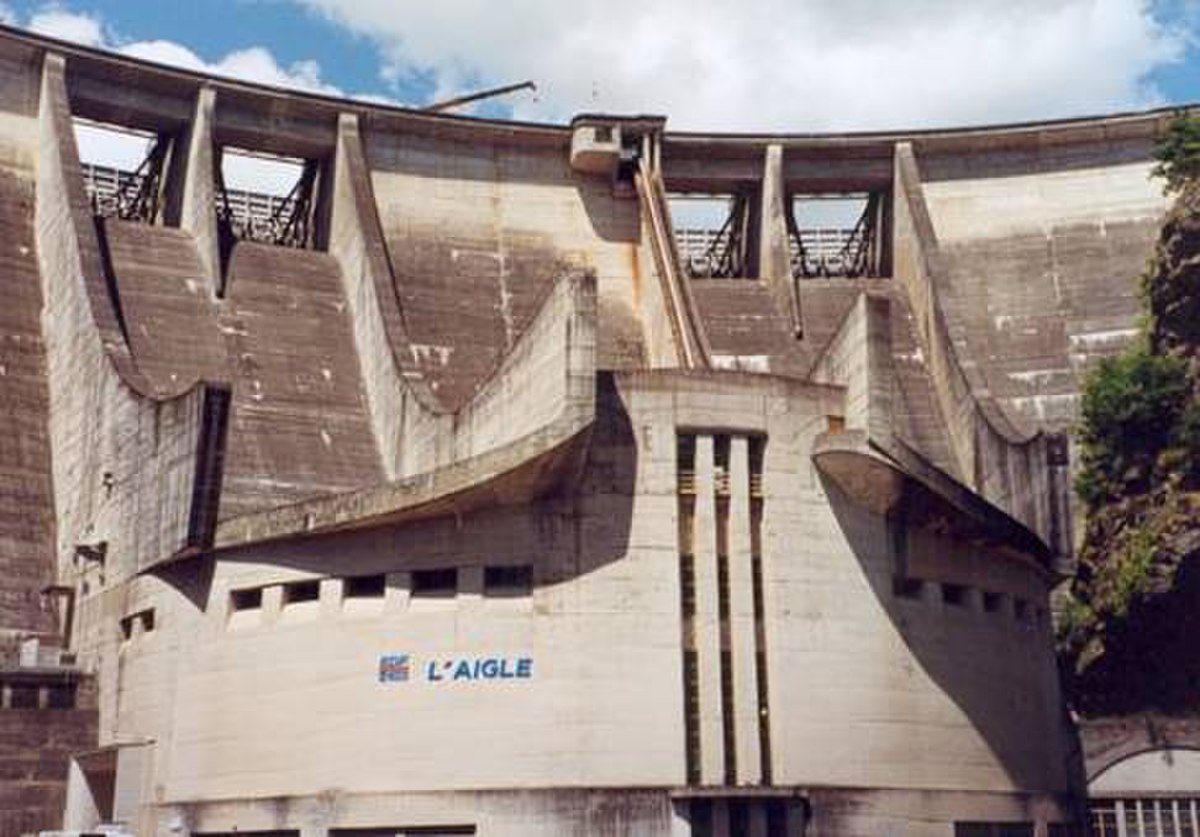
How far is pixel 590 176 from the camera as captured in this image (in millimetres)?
48344

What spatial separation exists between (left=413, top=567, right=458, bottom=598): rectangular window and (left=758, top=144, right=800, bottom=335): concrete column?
23067mm

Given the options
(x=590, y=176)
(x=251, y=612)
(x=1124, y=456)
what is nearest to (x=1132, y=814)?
(x=1124, y=456)

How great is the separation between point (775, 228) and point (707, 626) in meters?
24.0

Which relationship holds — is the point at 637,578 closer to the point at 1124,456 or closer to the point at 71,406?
the point at 71,406

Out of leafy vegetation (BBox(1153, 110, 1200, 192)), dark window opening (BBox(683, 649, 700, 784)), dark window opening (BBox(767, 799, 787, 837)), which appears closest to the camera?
dark window opening (BBox(767, 799, 787, 837))

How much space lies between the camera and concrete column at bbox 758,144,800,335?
47.4m

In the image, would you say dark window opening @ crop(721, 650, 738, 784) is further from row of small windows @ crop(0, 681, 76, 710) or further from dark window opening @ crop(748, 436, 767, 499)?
row of small windows @ crop(0, 681, 76, 710)

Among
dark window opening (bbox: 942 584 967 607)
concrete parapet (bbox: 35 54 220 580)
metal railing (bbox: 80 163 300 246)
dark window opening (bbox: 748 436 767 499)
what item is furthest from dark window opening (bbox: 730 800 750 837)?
metal railing (bbox: 80 163 300 246)

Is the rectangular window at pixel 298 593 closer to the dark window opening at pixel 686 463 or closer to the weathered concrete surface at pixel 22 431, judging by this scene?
the dark window opening at pixel 686 463

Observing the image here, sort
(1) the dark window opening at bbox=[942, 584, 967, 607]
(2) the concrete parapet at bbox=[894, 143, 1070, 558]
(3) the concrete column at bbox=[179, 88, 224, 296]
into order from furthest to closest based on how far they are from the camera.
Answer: (3) the concrete column at bbox=[179, 88, 224, 296]
(2) the concrete parapet at bbox=[894, 143, 1070, 558]
(1) the dark window opening at bbox=[942, 584, 967, 607]

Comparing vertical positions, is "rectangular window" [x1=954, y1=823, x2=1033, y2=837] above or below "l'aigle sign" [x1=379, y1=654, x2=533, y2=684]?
below

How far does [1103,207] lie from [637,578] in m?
28.5

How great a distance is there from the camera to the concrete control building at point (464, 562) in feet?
83.6

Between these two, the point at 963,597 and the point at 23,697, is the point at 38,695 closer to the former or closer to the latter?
the point at 23,697
